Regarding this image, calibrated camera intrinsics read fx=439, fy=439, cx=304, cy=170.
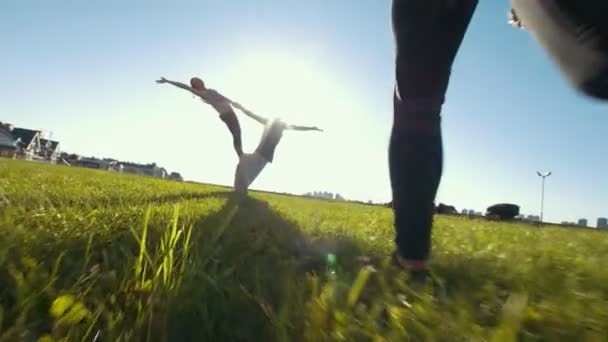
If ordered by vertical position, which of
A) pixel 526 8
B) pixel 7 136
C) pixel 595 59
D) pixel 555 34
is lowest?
pixel 595 59

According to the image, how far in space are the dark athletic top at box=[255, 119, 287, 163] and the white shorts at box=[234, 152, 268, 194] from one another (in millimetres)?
225

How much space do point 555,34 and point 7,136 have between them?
269 ft

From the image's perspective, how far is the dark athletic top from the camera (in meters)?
9.82

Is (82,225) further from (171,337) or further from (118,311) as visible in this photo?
(171,337)

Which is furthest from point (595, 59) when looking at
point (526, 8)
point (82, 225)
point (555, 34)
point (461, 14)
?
point (82, 225)

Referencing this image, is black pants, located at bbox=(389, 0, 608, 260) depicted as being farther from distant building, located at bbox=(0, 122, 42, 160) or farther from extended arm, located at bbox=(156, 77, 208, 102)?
distant building, located at bbox=(0, 122, 42, 160)

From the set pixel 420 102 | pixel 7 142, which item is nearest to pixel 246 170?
pixel 420 102

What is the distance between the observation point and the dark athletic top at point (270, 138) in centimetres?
982

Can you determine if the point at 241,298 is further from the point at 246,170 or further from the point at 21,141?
the point at 21,141

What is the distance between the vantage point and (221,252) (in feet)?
6.03

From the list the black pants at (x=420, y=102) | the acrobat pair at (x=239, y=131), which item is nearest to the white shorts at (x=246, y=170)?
the acrobat pair at (x=239, y=131)

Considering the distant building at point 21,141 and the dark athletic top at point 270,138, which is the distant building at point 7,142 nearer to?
the distant building at point 21,141

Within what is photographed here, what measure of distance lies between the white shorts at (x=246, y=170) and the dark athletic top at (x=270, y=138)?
0.74ft

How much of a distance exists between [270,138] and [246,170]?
1078mm
